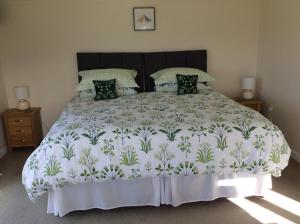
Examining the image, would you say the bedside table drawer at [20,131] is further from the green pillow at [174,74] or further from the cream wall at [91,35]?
the green pillow at [174,74]

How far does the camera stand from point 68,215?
7.84ft

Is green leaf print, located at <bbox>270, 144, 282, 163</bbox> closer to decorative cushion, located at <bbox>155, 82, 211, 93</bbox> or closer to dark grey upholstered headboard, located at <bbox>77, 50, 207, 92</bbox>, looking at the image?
decorative cushion, located at <bbox>155, 82, 211, 93</bbox>

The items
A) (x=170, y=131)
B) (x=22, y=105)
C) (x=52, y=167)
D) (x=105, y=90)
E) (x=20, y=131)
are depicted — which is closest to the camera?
(x=52, y=167)

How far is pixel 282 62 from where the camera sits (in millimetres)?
3566

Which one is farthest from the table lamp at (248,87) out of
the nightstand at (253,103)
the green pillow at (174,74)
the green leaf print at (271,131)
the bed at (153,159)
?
the green leaf print at (271,131)

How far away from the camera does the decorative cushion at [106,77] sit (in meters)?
3.59

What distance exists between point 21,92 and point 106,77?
113 cm

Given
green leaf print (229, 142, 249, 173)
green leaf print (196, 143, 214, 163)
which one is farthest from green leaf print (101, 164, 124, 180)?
green leaf print (229, 142, 249, 173)

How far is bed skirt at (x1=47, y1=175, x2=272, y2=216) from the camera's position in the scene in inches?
92.4

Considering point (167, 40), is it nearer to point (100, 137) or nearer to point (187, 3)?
point (187, 3)

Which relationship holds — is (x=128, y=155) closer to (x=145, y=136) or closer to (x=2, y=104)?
(x=145, y=136)

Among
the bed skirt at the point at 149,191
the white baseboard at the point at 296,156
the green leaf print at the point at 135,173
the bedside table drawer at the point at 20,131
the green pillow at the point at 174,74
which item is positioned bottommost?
the white baseboard at the point at 296,156

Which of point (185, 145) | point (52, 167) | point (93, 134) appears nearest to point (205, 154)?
point (185, 145)

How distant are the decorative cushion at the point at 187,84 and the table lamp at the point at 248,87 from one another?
80cm
